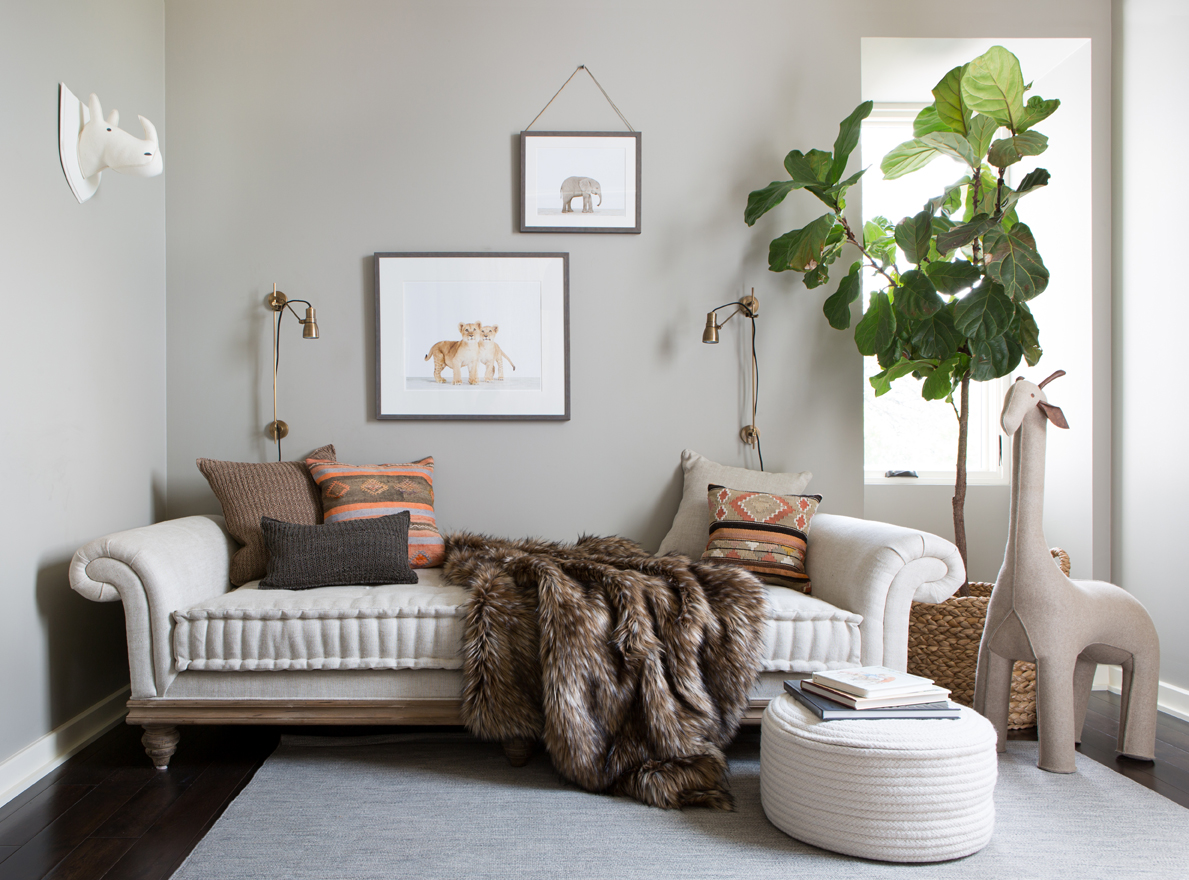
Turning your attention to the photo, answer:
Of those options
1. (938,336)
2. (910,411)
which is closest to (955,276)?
(938,336)

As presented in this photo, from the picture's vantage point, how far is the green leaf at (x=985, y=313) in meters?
2.38

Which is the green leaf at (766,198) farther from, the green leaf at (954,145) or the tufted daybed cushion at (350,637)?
the tufted daybed cushion at (350,637)

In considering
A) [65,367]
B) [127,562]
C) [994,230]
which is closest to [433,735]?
[127,562]

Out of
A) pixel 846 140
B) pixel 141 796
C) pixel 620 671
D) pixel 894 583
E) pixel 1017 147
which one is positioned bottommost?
pixel 141 796

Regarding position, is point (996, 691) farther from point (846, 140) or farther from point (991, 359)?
point (846, 140)

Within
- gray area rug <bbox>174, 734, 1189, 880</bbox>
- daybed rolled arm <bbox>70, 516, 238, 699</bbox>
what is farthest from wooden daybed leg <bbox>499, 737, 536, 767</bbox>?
daybed rolled arm <bbox>70, 516, 238, 699</bbox>

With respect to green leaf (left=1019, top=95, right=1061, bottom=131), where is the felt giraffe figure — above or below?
below

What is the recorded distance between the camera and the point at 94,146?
230 cm

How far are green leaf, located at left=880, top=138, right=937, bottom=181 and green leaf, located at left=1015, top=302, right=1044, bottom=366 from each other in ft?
2.18

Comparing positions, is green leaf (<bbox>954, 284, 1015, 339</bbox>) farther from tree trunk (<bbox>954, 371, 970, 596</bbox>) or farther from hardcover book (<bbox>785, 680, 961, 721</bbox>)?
hardcover book (<bbox>785, 680, 961, 721</bbox>)

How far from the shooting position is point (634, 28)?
296cm

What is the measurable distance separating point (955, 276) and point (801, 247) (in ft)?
1.77

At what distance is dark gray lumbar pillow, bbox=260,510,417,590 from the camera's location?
7.39 ft

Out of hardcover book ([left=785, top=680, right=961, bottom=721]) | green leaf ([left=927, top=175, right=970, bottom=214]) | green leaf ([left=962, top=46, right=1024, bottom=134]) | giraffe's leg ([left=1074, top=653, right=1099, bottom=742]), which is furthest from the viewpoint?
green leaf ([left=927, top=175, right=970, bottom=214])
